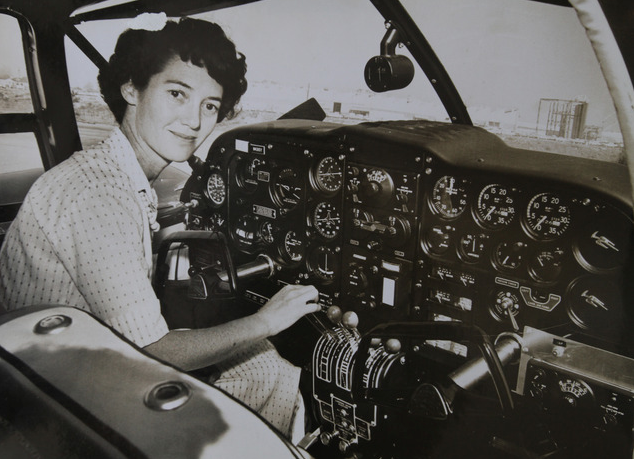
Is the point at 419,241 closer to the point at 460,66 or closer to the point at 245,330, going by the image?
the point at 460,66

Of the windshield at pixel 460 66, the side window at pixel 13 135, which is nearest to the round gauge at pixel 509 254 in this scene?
the windshield at pixel 460 66

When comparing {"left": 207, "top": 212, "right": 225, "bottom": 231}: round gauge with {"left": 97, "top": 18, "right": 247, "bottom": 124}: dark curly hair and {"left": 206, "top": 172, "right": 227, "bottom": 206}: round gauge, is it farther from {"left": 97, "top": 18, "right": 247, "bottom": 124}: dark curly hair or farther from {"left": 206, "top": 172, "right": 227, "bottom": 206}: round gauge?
{"left": 97, "top": 18, "right": 247, "bottom": 124}: dark curly hair

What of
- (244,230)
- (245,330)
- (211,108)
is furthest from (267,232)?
(211,108)

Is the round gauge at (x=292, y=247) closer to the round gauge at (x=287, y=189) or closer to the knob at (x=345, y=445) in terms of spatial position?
the round gauge at (x=287, y=189)

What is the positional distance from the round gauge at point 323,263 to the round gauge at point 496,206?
0.45 m

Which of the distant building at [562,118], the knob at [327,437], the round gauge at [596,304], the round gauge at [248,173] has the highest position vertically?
the distant building at [562,118]

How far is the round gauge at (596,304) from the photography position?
93 centimetres

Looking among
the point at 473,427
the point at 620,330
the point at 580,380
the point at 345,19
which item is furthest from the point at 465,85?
the point at 473,427

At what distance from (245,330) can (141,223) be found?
424 mm

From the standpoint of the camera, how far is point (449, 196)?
120 cm

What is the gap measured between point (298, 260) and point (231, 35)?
654 millimetres

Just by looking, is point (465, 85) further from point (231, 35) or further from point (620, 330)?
point (231, 35)

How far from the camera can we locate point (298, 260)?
1545mm

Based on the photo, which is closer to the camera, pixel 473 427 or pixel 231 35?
pixel 473 427
